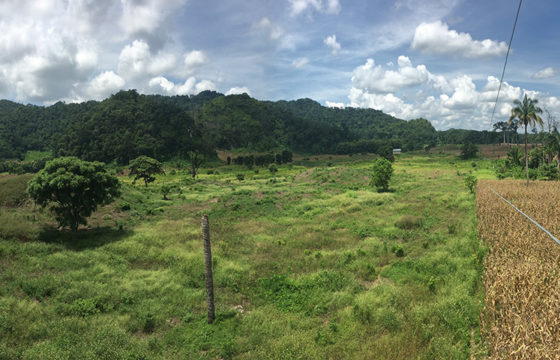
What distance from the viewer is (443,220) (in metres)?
30.8

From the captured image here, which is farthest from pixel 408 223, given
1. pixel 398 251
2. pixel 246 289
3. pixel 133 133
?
pixel 133 133

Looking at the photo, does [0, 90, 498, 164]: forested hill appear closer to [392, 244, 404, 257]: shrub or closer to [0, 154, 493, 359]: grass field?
[0, 154, 493, 359]: grass field

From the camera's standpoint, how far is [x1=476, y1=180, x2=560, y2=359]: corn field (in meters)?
9.55

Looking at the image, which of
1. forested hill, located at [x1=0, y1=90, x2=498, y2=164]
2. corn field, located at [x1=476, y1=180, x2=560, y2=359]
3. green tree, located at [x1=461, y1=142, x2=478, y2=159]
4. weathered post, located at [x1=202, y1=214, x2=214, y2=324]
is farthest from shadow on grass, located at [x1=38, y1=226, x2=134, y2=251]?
green tree, located at [x1=461, y1=142, x2=478, y2=159]

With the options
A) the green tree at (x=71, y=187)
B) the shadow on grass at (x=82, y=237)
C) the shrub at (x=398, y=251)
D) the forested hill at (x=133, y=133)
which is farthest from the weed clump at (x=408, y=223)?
the forested hill at (x=133, y=133)

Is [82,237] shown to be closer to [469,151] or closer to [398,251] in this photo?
[398,251]

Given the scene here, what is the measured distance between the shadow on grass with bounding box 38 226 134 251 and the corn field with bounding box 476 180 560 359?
27.0 meters

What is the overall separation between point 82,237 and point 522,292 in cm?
3134

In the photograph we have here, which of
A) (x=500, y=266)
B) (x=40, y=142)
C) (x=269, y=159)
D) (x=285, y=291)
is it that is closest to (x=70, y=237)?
(x=285, y=291)

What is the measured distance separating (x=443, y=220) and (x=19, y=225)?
39365 mm

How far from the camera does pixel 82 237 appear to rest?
26391mm

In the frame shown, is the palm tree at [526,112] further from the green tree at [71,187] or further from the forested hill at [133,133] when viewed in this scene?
the forested hill at [133,133]

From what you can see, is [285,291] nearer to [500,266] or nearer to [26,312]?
[500,266]

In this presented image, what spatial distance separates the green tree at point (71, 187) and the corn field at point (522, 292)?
1148 inches
